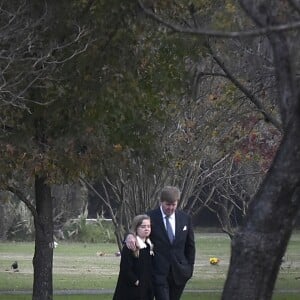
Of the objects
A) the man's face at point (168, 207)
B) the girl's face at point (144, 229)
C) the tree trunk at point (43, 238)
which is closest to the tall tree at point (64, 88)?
the tree trunk at point (43, 238)

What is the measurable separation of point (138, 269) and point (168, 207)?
0.87m

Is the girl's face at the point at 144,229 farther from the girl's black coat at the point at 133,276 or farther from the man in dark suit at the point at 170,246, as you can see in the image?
the man in dark suit at the point at 170,246

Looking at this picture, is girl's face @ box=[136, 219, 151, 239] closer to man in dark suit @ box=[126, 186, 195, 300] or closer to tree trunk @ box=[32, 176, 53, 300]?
man in dark suit @ box=[126, 186, 195, 300]

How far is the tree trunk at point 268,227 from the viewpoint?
9.72 metres

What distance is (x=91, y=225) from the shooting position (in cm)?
5075

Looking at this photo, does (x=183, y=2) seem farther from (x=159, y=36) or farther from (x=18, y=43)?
(x=18, y=43)

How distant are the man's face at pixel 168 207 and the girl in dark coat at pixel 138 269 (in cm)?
35

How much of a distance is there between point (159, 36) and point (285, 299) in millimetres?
6719

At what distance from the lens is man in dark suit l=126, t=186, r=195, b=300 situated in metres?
14.2

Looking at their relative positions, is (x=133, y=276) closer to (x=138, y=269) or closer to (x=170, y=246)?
(x=138, y=269)

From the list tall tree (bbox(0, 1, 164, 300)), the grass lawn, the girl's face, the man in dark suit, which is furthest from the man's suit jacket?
the grass lawn

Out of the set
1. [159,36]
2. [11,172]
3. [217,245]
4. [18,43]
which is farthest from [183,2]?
[217,245]

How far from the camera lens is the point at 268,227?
9.78 meters

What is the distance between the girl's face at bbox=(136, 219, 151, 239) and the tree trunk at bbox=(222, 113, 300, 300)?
13.0ft
